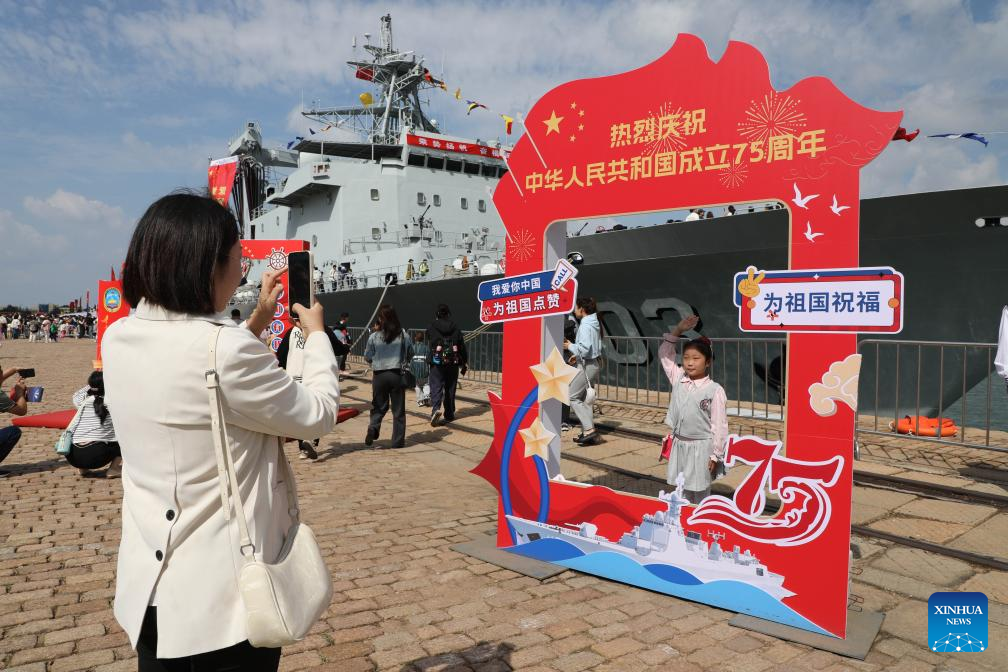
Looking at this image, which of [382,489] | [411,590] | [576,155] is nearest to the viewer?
[411,590]

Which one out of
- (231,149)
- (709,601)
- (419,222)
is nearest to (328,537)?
(709,601)

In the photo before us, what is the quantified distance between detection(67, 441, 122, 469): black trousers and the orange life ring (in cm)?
888

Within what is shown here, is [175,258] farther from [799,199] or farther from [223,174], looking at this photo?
[223,174]

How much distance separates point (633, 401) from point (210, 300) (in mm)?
9220

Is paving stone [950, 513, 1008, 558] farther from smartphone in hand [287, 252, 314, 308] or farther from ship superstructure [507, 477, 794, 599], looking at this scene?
smartphone in hand [287, 252, 314, 308]

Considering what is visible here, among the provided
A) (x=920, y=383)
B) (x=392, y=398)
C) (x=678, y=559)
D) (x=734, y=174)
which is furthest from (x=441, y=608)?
(x=920, y=383)

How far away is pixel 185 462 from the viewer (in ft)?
5.10

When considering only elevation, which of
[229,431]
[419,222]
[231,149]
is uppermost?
[231,149]

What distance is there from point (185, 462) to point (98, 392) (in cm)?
605

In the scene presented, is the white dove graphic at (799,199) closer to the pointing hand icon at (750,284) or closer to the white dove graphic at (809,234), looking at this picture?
the white dove graphic at (809,234)

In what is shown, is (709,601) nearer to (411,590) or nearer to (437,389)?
(411,590)

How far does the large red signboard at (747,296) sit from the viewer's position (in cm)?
336

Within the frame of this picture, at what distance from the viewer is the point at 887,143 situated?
3217 millimetres

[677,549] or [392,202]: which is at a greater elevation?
[392,202]
